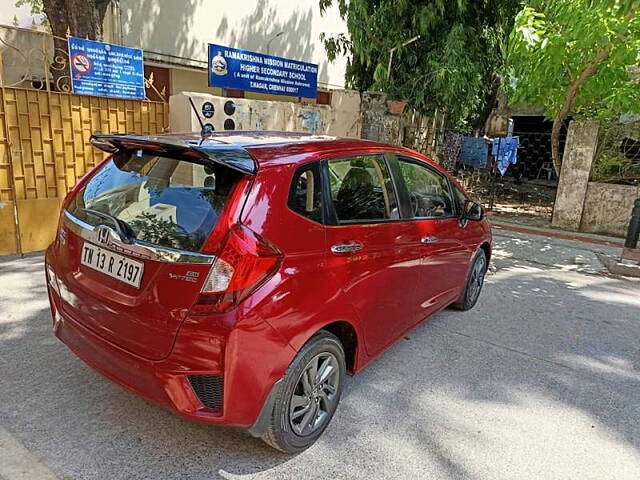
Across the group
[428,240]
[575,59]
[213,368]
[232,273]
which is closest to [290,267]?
[232,273]

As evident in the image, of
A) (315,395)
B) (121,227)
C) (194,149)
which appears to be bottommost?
(315,395)

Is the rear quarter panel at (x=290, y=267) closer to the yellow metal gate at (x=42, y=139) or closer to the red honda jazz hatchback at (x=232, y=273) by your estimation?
the red honda jazz hatchback at (x=232, y=273)

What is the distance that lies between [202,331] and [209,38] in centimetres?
948

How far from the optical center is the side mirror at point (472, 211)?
→ 3.98 meters

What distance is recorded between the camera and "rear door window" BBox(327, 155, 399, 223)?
262 cm

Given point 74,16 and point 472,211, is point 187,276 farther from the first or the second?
point 74,16

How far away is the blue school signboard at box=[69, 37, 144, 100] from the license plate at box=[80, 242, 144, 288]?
3803 mm

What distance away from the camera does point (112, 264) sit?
2221mm

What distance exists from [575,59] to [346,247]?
7.01 metres

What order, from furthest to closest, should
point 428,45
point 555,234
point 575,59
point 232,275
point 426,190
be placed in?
1. point 428,45
2. point 555,234
3. point 575,59
4. point 426,190
5. point 232,275

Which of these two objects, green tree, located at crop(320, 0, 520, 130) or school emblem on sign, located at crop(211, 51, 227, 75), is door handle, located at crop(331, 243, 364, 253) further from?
green tree, located at crop(320, 0, 520, 130)

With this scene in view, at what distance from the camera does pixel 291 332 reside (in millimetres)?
2191

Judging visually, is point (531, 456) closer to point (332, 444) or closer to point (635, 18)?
point (332, 444)

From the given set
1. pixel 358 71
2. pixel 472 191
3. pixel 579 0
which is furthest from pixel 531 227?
pixel 358 71
